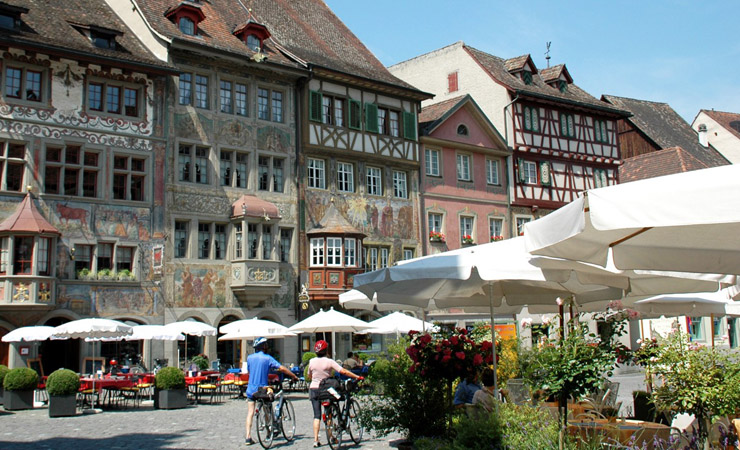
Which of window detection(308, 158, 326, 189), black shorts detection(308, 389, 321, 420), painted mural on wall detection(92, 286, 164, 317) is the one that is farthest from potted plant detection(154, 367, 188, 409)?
window detection(308, 158, 326, 189)

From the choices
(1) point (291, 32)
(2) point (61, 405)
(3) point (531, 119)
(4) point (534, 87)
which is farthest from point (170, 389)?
(4) point (534, 87)

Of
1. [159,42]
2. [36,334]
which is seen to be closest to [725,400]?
[36,334]

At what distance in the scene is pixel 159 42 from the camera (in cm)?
2441

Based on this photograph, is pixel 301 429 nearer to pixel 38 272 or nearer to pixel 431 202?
pixel 38 272

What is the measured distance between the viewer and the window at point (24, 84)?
21422 millimetres

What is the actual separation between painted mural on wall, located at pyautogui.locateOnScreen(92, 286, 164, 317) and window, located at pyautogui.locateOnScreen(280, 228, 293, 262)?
15.4 ft

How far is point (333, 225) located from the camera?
26.9 metres

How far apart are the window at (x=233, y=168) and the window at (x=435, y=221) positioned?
8226 millimetres

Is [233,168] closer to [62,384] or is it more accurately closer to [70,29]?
[70,29]

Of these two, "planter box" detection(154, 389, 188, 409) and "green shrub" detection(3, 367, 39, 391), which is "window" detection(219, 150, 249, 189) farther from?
"green shrub" detection(3, 367, 39, 391)

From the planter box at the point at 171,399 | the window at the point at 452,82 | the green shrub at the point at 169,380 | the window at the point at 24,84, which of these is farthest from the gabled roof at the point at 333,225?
the window at the point at 452,82

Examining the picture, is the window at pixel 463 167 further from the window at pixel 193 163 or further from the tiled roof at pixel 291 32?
the window at pixel 193 163

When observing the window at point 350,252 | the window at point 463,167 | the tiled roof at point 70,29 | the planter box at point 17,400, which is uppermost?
the tiled roof at point 70,29

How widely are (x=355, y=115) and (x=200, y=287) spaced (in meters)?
8.86
